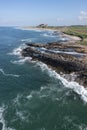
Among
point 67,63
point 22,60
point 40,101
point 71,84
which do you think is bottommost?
point 22,60

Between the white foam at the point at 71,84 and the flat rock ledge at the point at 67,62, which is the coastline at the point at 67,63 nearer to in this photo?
the flat rock ledge at the point at 67,62

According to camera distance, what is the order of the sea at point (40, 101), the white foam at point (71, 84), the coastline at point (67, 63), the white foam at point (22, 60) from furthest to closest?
the white foam at point (22, 60) < the coastline at point (67, 63) < the white foam at point (71, 84) < the sea at point (40, 101)

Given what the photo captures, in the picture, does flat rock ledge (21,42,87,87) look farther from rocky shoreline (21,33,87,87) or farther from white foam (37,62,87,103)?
white foam (37,62,87,103)

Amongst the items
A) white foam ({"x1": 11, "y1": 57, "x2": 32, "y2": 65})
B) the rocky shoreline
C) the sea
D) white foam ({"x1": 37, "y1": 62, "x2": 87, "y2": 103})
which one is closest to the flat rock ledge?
the rocky shoreline

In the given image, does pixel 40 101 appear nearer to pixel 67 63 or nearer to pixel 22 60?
pixel 67 63

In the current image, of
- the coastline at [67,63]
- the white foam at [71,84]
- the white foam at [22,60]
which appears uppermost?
the coastline at [67,63]

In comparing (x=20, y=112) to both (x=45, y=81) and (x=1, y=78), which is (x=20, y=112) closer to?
(x=45, y=81)

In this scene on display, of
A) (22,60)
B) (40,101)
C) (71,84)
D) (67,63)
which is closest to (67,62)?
(67,63)

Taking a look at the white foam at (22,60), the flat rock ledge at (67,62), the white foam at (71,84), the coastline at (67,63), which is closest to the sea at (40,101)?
the white foam at (71,84)

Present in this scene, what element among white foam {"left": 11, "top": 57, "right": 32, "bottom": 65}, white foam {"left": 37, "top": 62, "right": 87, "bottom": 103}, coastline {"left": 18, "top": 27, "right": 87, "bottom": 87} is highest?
coastline {"left": 18, "top": 27, "right": 87, "bottom": 87}
